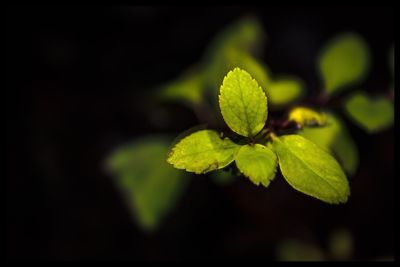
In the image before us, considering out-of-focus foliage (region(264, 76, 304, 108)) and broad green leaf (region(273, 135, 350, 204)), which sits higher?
broad green leaf (region(273, 135, 350, 204))

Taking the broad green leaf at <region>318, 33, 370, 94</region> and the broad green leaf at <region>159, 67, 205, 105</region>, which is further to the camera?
the broad green leaf at <region>159, 67, 205, 105</region>

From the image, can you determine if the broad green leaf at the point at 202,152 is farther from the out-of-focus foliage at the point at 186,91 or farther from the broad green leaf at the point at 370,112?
the out-of-focus foliage at the point at 186,91

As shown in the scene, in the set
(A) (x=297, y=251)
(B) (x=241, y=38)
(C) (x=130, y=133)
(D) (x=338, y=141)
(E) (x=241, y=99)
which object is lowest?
A: (A) (x=297, y=251)

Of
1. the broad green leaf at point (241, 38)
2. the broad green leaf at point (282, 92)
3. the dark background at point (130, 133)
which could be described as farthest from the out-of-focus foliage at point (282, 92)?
the dark background at point (130, 133)

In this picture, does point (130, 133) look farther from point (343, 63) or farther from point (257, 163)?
point (257, 163)

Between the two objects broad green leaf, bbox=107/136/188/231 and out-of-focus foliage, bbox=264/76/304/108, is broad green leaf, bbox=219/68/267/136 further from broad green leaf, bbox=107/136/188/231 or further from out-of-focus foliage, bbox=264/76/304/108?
broad green leaf, bbox=107/136/188/231

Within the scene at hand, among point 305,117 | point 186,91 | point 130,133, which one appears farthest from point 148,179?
point 305,117

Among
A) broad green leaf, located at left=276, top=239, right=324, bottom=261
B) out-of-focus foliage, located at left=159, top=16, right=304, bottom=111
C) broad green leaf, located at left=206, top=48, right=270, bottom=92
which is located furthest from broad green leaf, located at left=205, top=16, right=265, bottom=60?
broad green leaf, located at left=276, top=239, right=324, bottom=261
